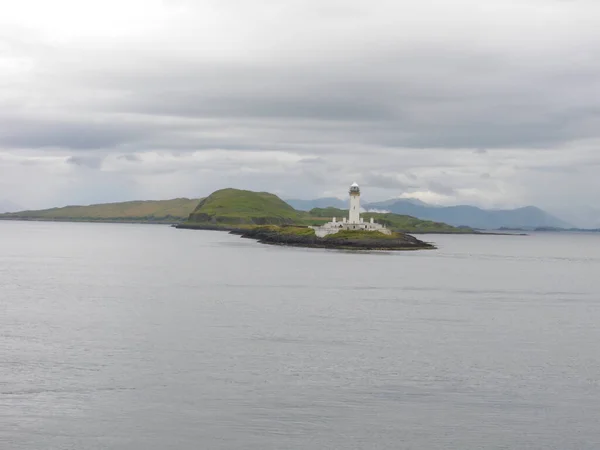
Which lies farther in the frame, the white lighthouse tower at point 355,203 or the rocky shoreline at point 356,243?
the white lighthouse tower at point 355,203

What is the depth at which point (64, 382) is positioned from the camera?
102 feet

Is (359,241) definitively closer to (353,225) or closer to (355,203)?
(353,225)

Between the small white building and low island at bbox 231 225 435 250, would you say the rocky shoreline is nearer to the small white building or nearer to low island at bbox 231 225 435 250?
low island at bbox 231 225 435 250

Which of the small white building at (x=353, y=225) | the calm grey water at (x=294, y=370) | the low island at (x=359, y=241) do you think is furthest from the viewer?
the small white building at (x=353, y=225)

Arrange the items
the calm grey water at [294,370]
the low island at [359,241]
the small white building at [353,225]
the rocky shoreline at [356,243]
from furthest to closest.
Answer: the small white building at [353,225], the low island at [359,241], the rocky shoreline at [356,243], the calm grey water at [294,370]

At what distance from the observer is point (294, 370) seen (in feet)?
113

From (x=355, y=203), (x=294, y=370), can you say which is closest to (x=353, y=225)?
(x=355, y=203)

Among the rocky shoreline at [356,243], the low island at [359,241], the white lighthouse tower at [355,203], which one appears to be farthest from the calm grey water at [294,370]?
the white lighthouse tower at [355,203]

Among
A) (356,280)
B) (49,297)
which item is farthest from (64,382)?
(356,280)

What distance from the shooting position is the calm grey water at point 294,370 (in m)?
25.2

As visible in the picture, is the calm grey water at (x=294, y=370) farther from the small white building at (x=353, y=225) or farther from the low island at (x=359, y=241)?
the small white building at (x=353, y=225)

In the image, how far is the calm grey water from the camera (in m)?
25.2

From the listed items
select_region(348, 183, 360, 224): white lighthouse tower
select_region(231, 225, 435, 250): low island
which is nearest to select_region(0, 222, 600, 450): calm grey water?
select_region(231, 225, 435, 250): low island

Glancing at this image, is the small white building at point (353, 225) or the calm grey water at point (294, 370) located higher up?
the small white building at point (353, 225)
